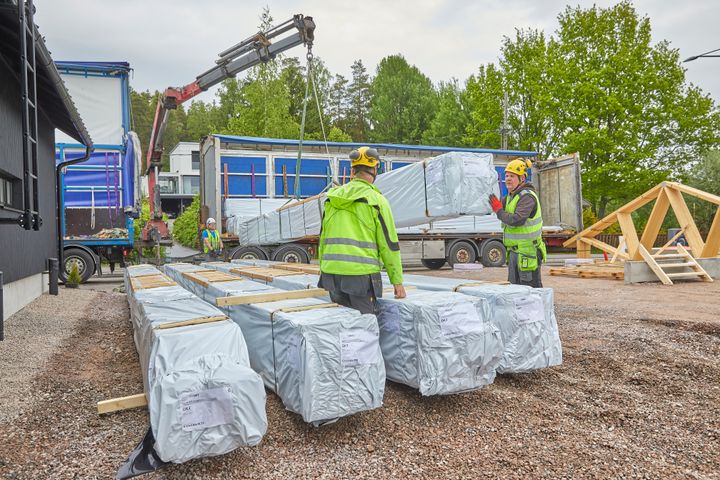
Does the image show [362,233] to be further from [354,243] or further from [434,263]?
[434,263]

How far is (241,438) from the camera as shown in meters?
2.88

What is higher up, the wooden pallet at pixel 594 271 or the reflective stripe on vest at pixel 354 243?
the reflective stripe on vest at pixel 354 243

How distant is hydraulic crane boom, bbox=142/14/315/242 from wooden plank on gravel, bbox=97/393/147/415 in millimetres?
9650

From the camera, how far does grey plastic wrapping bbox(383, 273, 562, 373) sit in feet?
13.9

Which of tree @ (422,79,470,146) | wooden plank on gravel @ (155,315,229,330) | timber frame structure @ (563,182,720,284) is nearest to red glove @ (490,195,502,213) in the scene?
wooden plank on gravel @ (155,315,229,330)

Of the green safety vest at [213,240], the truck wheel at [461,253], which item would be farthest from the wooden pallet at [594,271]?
the green safety vest at [213,240]

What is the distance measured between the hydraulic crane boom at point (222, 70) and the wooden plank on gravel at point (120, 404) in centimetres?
965

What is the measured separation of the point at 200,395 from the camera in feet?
9.23

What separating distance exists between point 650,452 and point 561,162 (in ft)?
52.2

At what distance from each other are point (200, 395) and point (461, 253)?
14703mm

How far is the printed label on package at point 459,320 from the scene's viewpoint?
371 cm

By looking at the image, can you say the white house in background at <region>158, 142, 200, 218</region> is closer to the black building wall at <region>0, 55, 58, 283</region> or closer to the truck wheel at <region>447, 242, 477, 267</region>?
the truck wheel at <region>447, 242, 477, 267</region>

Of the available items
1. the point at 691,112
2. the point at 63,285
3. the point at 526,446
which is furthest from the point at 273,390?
the point at 691,112

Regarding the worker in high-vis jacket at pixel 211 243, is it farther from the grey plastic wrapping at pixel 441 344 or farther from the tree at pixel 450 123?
the tree at pixel 450 123
